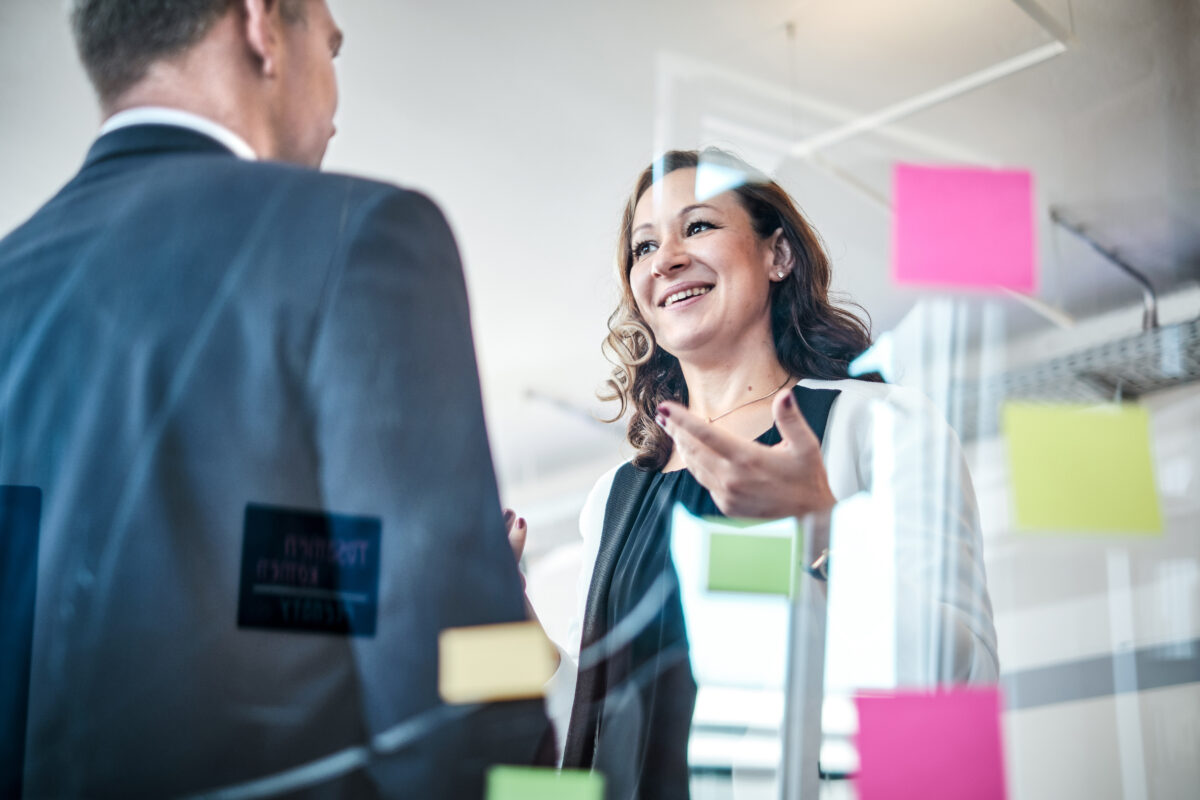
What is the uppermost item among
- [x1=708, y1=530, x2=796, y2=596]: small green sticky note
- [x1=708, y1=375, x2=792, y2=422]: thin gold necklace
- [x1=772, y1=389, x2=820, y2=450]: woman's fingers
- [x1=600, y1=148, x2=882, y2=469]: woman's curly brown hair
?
[x1=600, y1=148, x2=882, y2=469]: woman's curly brown hair

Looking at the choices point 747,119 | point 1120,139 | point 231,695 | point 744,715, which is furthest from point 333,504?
point 1120,139

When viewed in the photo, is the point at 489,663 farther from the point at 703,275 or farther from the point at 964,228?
the point at 964,228

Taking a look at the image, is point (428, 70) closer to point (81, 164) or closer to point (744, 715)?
point (81, 164)

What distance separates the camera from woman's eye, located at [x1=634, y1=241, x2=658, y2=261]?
0.76m

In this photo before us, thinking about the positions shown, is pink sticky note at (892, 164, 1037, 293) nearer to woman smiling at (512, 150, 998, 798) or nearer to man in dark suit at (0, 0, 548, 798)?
woman smiling at (512, 150, 998, 798)

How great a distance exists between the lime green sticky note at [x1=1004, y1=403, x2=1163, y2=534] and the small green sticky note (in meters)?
0.22

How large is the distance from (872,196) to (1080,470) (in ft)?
0.92

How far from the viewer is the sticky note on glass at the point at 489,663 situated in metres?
0.56

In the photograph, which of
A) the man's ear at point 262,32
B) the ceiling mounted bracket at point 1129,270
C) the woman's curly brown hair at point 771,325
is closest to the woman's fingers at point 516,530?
the woman's curly brown hair at point 771,325

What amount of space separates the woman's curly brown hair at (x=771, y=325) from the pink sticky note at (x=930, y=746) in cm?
24

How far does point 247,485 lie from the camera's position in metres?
0.56

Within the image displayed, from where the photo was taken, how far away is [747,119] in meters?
0.80

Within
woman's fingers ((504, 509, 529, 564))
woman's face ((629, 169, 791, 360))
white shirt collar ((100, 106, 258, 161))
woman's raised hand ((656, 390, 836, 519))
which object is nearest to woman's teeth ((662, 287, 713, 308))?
woman's face ((629, 169, 791, 360))

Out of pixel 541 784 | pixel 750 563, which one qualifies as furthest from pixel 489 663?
pixel 750 563
